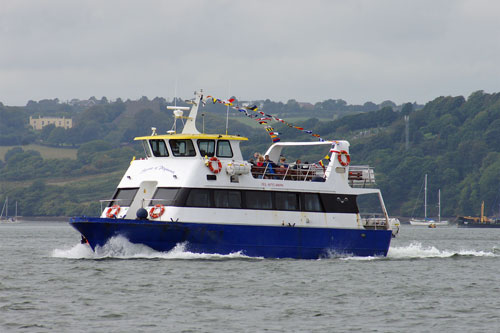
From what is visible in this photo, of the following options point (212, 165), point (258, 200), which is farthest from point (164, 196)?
point (258, 200)

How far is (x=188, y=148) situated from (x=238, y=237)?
3698 millimetres

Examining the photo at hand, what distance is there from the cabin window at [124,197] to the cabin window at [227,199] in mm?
A: 3019

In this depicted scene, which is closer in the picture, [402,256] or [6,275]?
[6,275]

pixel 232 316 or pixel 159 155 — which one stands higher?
pixel 159 155

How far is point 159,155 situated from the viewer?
3547cm

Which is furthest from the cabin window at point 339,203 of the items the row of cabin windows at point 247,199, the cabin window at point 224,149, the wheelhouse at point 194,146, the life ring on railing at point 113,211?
the life ring on railing at point 113,211

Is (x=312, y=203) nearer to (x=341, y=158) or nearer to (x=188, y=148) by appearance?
(x=341, y=158)

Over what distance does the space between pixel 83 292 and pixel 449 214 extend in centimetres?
14220

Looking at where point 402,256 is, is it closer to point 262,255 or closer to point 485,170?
point 262,255

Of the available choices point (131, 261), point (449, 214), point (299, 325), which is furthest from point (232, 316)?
point (449, 214)

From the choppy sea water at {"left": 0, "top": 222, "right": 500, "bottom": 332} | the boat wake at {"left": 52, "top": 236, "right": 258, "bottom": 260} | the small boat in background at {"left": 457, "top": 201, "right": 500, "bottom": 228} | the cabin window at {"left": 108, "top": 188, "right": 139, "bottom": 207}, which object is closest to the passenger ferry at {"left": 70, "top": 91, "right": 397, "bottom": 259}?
the cabin window at {"left": 108, "top": 188, "right": 139, "bottom": 207}

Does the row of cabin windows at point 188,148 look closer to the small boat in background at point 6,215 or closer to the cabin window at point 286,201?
the cabin window at point 286,201

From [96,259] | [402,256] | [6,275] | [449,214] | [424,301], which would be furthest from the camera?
[449,214]

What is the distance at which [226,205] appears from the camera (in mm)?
34031
